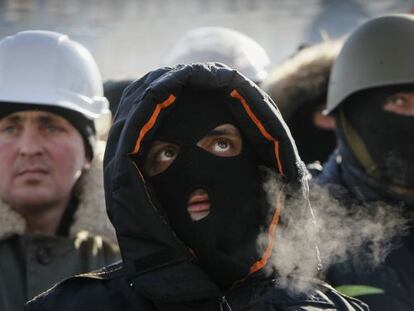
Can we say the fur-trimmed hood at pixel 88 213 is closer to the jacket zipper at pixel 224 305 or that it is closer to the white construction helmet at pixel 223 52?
the jacket zipper at pixel 224 305

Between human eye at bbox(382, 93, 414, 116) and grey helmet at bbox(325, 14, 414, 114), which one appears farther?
grey helmet at bbox(325, 14, 414, 114)

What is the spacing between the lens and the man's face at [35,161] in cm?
433

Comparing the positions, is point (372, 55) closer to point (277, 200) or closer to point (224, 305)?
point (277, 200)

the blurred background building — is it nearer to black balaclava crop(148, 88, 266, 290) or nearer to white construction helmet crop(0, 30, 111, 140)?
white construction helmet crop(0, 30, 111, 140)

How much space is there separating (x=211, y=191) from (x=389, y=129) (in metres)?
1.77

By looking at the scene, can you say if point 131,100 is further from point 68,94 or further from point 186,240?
point 68,94

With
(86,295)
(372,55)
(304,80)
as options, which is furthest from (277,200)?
(304,80)

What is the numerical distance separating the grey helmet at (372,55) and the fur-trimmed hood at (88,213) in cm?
122

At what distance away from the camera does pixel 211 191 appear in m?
3.19

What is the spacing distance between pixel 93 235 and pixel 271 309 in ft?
4.75

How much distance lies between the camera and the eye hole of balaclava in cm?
464

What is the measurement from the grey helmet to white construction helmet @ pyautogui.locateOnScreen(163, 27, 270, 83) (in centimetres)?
105

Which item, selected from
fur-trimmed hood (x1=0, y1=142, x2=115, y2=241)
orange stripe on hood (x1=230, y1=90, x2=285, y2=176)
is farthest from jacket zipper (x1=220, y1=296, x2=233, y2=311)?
fur-trimmed hood (x1=0, y1=142, x2=115, y2=241)

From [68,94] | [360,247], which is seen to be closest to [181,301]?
[360,247]
